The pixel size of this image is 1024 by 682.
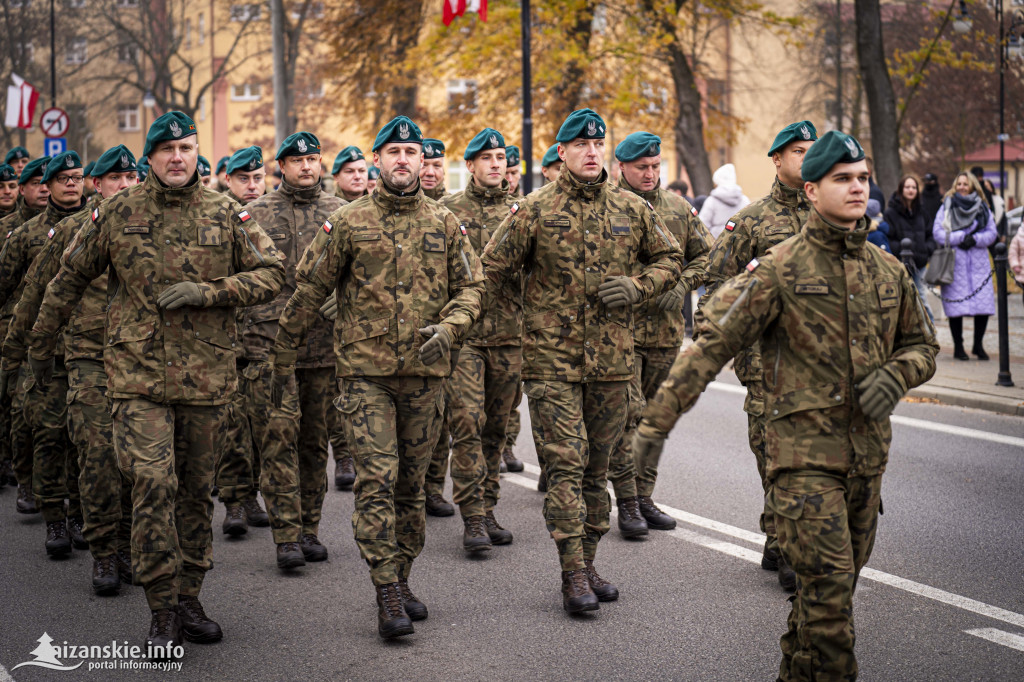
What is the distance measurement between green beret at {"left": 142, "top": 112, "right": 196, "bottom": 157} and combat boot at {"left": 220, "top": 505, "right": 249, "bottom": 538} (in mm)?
2751

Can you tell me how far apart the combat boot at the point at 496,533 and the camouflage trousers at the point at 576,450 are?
1.08 meters

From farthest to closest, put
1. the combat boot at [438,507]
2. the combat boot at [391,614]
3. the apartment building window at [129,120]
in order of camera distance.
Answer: the apartment building window at [129,120], the combat boot at [438,507], the combat boot at [391,614]

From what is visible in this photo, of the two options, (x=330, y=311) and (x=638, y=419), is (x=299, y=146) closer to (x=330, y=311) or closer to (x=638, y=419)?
(x=330, y=311)

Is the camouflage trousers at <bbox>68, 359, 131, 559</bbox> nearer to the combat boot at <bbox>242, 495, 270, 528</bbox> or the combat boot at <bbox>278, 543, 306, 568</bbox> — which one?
the combat boot at <bbox>278, 543, 306, 568</bbox>

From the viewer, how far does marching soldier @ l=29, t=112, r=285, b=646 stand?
18.7ft

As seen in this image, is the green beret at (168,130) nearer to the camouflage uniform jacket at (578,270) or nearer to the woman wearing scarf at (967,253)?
the camouflage uniform jacket at (578,270)

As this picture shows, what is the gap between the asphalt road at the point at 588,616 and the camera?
17.3 feet

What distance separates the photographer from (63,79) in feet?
171

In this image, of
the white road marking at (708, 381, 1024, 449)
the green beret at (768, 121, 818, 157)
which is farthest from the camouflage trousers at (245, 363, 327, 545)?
the white road marking at (708, 381, 1024, 449)

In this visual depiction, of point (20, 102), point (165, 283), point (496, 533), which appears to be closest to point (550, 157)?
point (496, 533)

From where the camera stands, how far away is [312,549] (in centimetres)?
707

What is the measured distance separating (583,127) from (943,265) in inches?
363

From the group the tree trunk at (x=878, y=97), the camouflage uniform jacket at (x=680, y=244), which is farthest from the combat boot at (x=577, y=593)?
the tree trunk at (x=878, y=97)

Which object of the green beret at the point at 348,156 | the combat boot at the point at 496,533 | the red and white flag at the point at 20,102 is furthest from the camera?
the red and white flag at the point at 20,102
